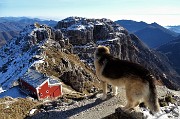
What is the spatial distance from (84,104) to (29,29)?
529 ft

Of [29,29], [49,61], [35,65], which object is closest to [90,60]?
[29,29]

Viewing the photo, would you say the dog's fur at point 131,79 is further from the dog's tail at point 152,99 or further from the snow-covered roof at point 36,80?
the snow-covered roof at point 36,80

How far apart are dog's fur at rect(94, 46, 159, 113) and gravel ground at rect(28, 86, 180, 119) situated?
90.9 inches

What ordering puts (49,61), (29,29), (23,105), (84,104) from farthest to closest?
1. (29,29)
2. (49,61)
3. (23,105)
4. (84,104)

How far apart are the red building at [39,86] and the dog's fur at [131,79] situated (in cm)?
4725

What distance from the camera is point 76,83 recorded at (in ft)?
314

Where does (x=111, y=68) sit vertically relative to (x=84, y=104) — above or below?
above

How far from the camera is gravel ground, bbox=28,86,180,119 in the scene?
1920 cm

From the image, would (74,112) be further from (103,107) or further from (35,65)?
(35,65)

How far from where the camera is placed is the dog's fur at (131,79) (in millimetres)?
15398

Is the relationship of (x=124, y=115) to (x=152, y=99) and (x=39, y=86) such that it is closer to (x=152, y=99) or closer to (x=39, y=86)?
(x=152, y=99)

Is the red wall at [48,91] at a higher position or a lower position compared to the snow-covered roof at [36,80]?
lower

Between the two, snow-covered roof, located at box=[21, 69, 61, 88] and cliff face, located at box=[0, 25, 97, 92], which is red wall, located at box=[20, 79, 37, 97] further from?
cliff face, located at box=[0, 25, 97, 92]

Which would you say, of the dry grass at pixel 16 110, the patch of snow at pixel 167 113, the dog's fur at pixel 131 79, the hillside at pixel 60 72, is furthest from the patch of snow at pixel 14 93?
the patch of snow at pixel 167 113
